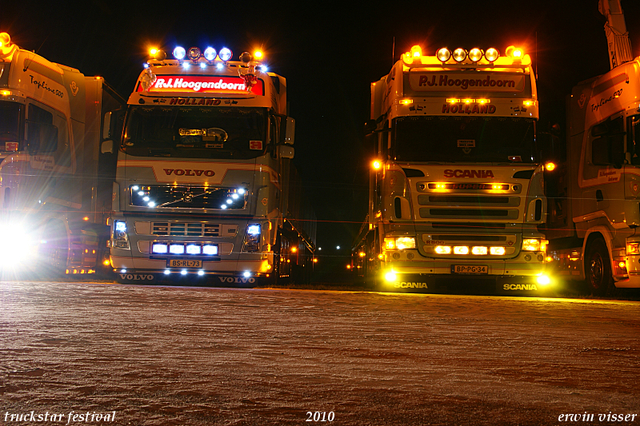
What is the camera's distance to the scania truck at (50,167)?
40.3 ft

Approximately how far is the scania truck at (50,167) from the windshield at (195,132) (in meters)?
0.71

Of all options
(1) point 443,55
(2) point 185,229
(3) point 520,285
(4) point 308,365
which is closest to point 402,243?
(3) point 520,285

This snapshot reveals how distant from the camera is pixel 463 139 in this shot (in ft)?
38.1

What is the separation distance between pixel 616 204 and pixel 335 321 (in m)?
6.93

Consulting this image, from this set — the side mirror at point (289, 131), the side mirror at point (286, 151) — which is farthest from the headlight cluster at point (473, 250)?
the side mirror at point (289, 131)

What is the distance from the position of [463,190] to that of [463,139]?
36.1 inches

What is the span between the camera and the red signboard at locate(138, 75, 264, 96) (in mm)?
12219

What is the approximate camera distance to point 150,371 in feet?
13.7

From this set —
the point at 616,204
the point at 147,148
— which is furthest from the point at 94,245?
the point at 616,204

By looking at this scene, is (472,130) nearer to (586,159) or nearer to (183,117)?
(586,159)

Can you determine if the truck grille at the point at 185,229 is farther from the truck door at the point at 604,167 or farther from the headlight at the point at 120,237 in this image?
the truck door at the point at 604,167

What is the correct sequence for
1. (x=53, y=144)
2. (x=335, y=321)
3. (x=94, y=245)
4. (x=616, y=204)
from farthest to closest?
(x=94, y=245) → (x=53, y=144) → (x=616, y=204) → (x=335, y=321)

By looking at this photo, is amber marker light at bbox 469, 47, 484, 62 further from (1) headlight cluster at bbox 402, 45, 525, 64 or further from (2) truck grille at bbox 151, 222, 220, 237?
(2) truck grille at bbox 151, 222, 220, 237

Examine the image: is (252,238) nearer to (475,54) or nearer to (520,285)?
(520,285)
